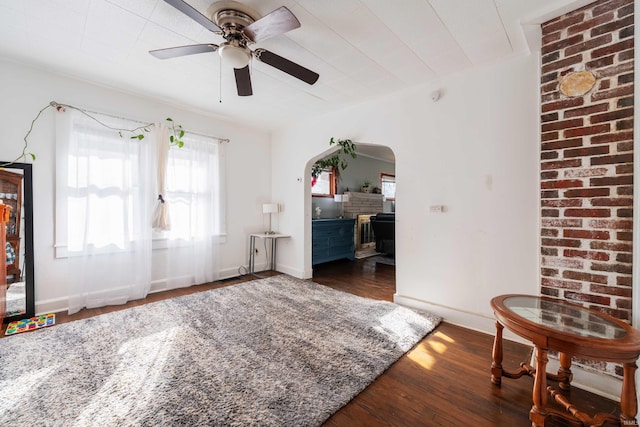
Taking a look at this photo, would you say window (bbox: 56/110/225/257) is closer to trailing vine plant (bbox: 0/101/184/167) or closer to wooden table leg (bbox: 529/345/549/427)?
trailing vine plant (bbox: 0/101/184/167)

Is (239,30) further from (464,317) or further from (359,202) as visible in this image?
(359,202)

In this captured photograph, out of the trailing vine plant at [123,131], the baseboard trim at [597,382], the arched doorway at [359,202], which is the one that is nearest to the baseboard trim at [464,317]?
the baseboard trim at [597,382]

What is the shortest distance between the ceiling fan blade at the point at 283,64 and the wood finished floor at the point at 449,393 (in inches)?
91.1

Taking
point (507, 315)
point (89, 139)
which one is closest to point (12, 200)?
point (89, 139)

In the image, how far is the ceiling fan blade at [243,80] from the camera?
2.16 m

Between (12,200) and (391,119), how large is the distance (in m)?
4.07

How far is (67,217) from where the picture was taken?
2920 mm

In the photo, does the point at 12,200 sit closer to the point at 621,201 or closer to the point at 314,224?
the point at 314,224

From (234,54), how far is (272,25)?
0.44m

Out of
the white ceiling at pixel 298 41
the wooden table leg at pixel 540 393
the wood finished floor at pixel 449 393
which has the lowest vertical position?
the wood finished floor at pixel 449 393

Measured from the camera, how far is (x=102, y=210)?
311 centimetres

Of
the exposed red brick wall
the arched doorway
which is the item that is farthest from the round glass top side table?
the arched doorway

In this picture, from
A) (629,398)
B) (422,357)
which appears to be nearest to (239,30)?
(422,357)

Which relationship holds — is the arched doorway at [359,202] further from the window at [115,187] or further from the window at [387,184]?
the window at [115,187]
